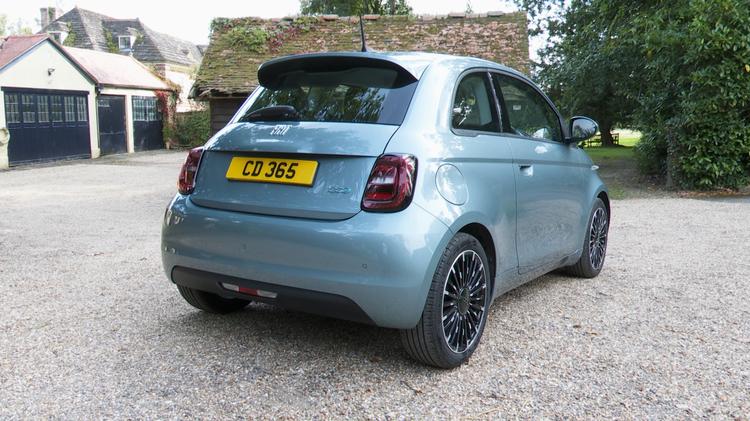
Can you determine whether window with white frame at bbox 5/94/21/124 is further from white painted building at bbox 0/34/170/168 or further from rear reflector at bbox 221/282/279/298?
rear reflector at bbox 221/282/279/298

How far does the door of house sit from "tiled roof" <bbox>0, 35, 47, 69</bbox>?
3770mm

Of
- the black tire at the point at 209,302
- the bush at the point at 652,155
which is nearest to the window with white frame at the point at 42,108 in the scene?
the bush at the point at 652,155

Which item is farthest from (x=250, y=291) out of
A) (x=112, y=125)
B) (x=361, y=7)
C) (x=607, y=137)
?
(x=607, y=137)

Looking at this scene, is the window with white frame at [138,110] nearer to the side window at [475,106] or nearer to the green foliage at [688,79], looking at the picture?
the green foliage at [688,79]

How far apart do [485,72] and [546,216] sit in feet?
3.55

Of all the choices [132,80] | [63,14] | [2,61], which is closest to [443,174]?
[2,61]

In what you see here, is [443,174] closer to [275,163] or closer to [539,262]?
[275,163]

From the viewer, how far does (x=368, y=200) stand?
10.4 feet

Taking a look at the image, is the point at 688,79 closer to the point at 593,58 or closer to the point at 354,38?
the point at 593,58

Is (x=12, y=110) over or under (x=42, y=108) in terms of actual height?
under

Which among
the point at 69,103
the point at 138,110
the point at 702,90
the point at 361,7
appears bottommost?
the point at 702,90

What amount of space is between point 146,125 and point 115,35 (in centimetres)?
1823

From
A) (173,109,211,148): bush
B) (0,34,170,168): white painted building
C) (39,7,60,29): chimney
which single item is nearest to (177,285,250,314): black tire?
(0,34,170,168): white painted building

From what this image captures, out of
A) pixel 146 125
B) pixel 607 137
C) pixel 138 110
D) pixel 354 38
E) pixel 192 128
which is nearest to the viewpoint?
pixel 354 38
